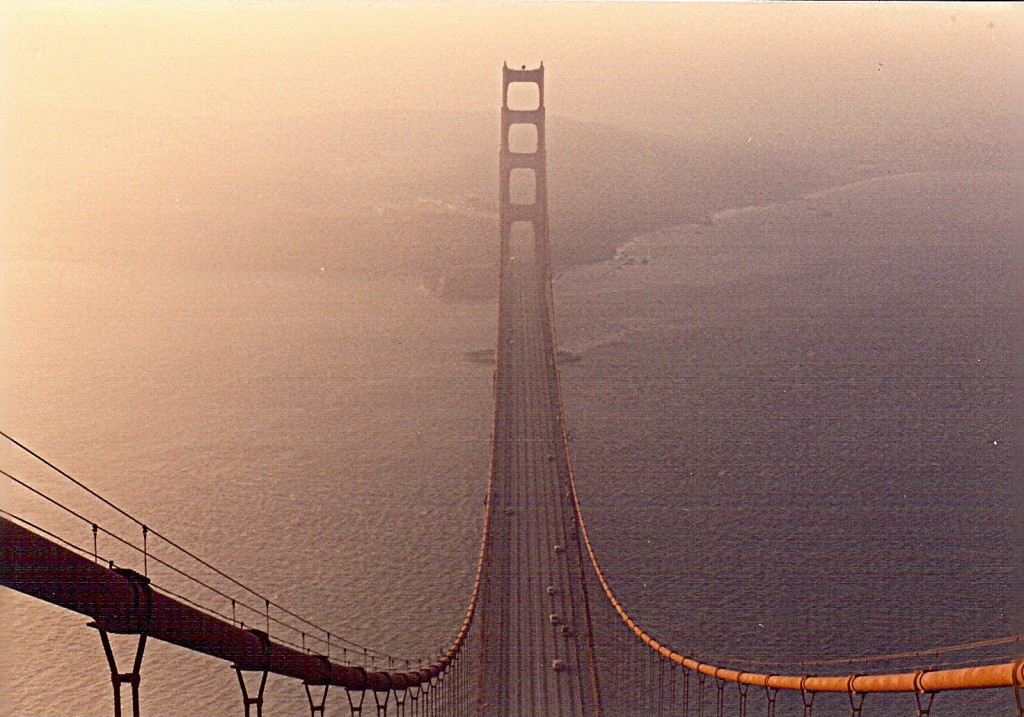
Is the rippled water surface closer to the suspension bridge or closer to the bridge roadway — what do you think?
the suspension bridge

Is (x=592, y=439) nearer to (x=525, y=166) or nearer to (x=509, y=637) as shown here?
(x=509, y=637)

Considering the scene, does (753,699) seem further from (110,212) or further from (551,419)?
(110,212)

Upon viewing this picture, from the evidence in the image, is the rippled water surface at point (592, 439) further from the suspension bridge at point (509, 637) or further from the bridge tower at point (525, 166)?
the bridge tower at point (525, 166)

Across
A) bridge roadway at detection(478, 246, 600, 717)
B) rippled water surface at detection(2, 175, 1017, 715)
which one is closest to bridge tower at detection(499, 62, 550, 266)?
rippled water surface at detection(2, 175, 1017, 715)

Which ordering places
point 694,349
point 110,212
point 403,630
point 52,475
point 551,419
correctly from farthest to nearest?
point 110,212 → point 694,349 → point 551,419 → point 52,475 → point 403,630

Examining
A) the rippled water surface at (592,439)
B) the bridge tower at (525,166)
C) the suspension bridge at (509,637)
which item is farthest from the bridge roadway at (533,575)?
the bridge tower at (525,166)

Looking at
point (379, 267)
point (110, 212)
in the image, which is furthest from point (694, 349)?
point (110, 212)
